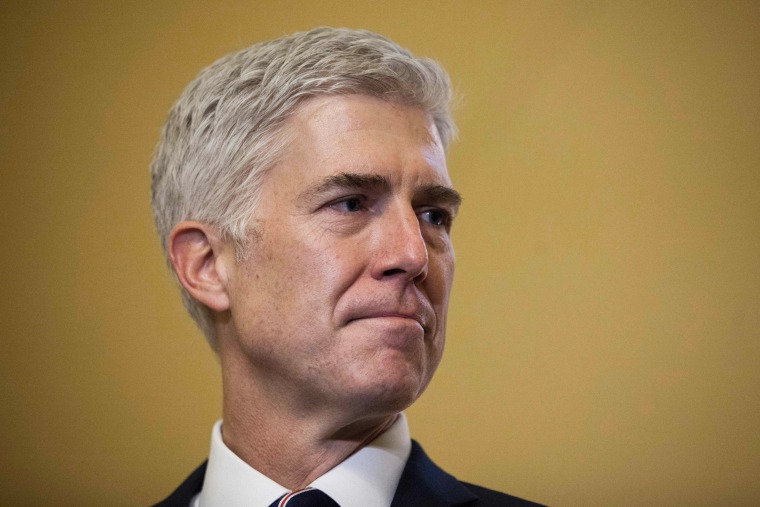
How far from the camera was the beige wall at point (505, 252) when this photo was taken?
2117 millimetres

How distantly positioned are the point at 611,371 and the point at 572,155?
1.68ft

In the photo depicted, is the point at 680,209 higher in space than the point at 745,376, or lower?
higher

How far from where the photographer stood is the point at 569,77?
222 centimetres

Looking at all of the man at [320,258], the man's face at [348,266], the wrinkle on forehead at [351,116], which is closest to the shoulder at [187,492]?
the man at [320,258]

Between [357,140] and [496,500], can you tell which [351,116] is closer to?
[357,140]

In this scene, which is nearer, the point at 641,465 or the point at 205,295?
the point at 205,295

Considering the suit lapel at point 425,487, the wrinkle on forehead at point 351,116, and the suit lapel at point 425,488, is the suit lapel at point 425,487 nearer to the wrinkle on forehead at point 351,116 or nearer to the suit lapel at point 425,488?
the suit lapel at point 425,488

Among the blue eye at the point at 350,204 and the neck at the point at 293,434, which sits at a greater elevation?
the blue eye at the point at 350,204

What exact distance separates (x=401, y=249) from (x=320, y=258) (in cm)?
13

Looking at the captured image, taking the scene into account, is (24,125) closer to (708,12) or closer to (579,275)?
(579,275)

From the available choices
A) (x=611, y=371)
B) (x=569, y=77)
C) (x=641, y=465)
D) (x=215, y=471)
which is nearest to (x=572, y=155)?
(x=569, y=77)

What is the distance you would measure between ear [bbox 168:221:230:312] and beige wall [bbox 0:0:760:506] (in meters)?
0.73

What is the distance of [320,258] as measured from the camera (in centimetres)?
147

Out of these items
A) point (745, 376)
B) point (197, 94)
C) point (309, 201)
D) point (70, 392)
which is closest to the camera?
point (309, 201)
